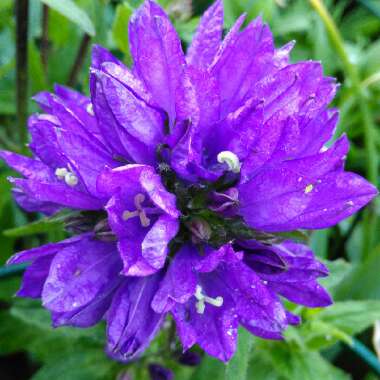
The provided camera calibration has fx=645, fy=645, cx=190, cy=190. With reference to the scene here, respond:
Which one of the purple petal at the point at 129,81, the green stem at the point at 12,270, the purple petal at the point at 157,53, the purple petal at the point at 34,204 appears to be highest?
the purple petal at the point at 157,53

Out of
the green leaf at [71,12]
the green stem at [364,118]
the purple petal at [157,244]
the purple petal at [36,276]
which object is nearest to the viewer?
the purple petal at [157,244]

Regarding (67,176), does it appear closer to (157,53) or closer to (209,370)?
(157,53)

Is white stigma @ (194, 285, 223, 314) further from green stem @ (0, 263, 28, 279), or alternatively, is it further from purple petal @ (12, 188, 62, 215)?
green stem @ (0, 263, 28, 279)

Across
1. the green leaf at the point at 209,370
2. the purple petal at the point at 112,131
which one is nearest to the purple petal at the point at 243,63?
the purple petal at the point at 112,131

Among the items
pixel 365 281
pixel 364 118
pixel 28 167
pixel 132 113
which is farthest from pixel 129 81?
pixel 364 118

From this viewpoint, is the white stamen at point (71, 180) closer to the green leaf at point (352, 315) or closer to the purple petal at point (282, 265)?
the purple petal at point (282, 265)

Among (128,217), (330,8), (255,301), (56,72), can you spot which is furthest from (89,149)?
(330,8)

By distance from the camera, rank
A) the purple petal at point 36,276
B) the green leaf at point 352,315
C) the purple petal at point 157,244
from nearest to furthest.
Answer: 1. the purple petal at point 157,244
2. the purple petal at point 36,276
3. the green leaf at point 352,315

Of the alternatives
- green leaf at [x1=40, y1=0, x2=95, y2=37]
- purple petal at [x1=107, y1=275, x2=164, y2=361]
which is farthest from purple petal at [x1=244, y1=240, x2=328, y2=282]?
green leaf at [x1=40, y1=0, x2=95, y2=37]
